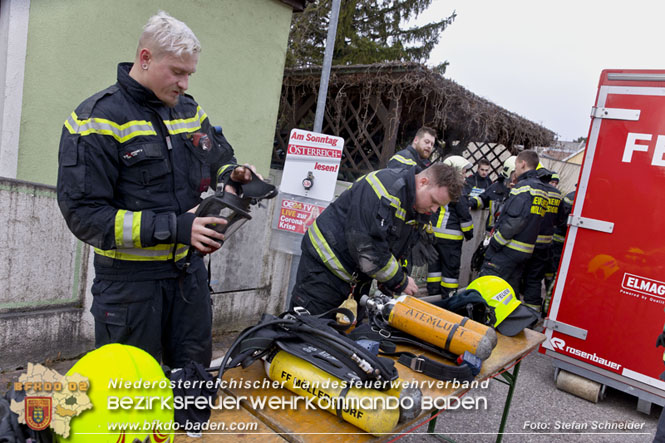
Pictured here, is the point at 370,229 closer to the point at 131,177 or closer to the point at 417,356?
the point at 417,356

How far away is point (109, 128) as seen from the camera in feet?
5.76

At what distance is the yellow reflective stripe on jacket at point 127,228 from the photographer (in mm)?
1705

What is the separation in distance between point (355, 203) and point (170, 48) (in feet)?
4.39

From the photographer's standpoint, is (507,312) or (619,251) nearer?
(507,312)

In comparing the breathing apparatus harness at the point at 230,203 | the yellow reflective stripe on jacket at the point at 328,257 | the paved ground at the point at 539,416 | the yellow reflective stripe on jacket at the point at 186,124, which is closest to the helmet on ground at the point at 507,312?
the yellow reflective stripe on jacket at the point at 328,257

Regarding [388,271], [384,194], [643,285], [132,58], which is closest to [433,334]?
[388,271]

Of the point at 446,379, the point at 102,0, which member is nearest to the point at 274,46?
the point at 102,0

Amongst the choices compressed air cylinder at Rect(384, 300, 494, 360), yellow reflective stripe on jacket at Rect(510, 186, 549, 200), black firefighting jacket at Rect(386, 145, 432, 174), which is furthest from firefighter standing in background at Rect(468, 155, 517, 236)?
compressed air cylinder at Rect(384, 300, 494, 360)

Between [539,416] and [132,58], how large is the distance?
17.2 feet

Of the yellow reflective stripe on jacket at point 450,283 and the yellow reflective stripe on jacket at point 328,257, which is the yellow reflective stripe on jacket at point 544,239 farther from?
the yellow reflective stripe on jacket at point 328,257

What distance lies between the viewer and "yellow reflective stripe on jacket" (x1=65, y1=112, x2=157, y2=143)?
1708 millimetres

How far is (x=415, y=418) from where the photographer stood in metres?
1.52

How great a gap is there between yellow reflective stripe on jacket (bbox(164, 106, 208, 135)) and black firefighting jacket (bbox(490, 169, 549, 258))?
4077mm

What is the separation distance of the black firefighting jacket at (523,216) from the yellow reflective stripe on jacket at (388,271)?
119 inches
